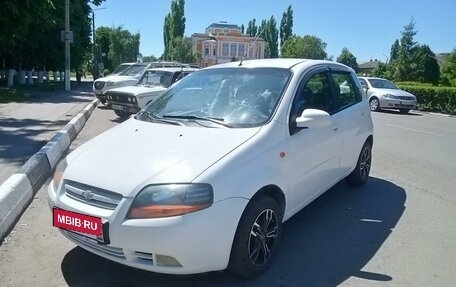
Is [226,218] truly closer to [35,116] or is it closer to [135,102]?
[135,102]

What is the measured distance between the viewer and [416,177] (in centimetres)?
654

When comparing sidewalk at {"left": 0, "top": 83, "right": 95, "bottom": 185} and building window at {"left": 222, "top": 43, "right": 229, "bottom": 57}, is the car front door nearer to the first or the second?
sidewalk at {"left": 0, "top": 83, "right": 95, "bottom": 185}

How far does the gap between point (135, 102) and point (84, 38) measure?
99.9ft

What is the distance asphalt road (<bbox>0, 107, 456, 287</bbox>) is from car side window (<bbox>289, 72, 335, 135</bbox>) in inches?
45.4

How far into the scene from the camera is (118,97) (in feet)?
39.5

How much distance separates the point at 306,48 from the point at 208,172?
91.2 metres

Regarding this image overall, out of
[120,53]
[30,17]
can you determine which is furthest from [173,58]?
[30,17]

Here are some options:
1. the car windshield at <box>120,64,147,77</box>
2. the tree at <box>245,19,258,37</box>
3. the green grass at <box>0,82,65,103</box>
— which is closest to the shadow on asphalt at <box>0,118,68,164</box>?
the green grass at <box>0,82,65,103</box>

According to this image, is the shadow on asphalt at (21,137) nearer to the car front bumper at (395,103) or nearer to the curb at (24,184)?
the curb at (24,184)

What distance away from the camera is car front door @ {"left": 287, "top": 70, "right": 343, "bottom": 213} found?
12.1 feet

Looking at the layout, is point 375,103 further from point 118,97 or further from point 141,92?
point 118,97

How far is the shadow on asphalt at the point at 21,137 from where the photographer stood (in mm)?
6669

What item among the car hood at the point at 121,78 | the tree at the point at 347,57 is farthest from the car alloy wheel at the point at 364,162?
the tree at the point at 347,57

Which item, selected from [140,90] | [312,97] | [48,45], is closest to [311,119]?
[312,97]
